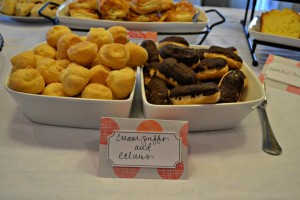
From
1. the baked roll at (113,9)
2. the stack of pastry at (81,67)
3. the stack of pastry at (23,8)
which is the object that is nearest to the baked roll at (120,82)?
the stack of pastry at (81,67)

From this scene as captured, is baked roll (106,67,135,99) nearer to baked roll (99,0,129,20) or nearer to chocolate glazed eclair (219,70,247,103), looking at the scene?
chocolate glazed eclair (219,70,247,103)

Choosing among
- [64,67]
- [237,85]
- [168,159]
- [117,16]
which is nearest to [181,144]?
[168,159]

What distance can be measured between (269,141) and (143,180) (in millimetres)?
286

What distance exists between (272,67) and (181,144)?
47cm

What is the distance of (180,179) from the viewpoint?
49cm

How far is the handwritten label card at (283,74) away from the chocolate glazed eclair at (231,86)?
256 mm

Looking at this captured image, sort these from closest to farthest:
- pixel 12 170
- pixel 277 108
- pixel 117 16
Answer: pixel 12 170 < pixel 277 108 < pixel 117 16

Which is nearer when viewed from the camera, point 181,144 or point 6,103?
point 181,144

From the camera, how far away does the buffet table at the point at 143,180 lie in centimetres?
46

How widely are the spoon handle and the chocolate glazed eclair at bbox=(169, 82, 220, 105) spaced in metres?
0.17

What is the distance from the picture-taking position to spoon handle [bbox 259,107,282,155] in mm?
567

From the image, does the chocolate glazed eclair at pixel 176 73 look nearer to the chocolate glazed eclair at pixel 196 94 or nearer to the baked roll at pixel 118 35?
the chocolate glazed eclair at pixel 196 94

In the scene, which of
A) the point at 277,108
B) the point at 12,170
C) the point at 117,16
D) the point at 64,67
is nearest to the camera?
the point at 12,170

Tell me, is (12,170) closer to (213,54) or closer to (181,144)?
(181,144)
